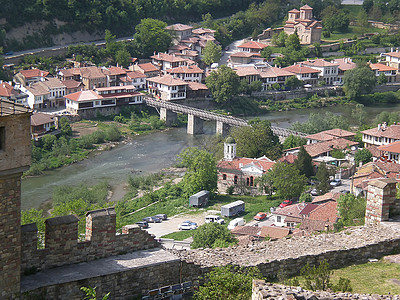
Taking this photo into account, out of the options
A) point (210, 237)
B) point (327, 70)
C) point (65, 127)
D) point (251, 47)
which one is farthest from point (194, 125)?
point (210, 237)

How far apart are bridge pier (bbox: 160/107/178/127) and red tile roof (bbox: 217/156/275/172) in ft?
48.7

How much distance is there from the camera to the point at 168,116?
5266cm

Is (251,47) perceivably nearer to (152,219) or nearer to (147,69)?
(147,69)

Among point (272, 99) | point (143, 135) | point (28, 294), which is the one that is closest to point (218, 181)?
point (143, 135)

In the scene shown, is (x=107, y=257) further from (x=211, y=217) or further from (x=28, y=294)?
(x=211, y=217)

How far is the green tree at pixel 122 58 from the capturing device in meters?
60.6

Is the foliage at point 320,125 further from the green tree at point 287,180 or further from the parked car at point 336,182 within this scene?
the green tree at point 287,180

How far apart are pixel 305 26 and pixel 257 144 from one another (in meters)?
34.8

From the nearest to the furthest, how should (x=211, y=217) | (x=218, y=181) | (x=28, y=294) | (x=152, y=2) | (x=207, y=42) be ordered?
(x=28, y=294)
(x=211, y=217)
(x=218, y=181)
(x=207, y=42)
(x=152, y=2)

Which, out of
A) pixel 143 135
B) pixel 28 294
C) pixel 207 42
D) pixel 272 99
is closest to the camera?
pixel 28 294

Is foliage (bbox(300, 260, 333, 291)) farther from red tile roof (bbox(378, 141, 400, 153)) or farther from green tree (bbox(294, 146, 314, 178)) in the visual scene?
red tile roof (bbox(378, 141, 400, 153))

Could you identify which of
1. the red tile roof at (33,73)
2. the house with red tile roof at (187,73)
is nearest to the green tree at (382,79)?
the house with red tile roof at (187,73)

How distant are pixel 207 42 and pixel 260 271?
57165 mm

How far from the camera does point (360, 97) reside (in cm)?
6116
